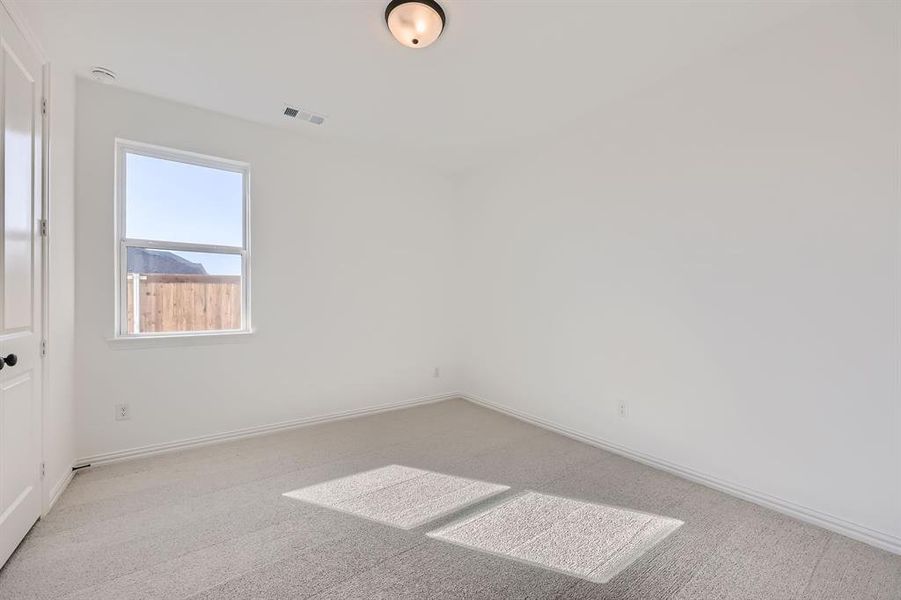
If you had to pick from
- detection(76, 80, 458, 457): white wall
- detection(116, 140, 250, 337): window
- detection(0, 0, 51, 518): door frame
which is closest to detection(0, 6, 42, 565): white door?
detection(0, 0, 51, 518): door frame

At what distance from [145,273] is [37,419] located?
4.10 ft

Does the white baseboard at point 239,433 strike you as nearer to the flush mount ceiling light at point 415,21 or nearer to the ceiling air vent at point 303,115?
the ceiling air vent at point 303,115

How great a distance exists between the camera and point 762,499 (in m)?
2.25

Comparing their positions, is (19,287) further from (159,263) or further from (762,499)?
(762,499)

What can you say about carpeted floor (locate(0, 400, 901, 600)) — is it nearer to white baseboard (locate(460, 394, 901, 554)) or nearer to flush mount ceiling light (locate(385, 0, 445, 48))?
white baseboard (locate(460, 394, 901, 554))

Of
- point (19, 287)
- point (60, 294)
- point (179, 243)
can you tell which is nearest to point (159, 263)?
point (179, 243)

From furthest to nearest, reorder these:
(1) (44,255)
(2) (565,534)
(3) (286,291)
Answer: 1. (3) (286,291)
2. (1) (44,255)
3. (2) (565,534)

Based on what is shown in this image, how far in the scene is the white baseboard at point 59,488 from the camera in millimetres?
2135

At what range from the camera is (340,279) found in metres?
3.83

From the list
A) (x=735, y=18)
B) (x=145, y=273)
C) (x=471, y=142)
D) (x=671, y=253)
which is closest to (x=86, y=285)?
(x=145, y=273)

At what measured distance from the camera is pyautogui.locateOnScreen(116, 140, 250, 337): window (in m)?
2.88

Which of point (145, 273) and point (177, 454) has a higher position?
point (145, 273)

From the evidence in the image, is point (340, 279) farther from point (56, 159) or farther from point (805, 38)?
Answer: point (805, 38)

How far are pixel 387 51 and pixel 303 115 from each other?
1.16m
